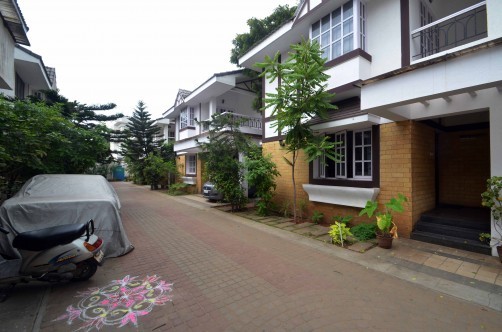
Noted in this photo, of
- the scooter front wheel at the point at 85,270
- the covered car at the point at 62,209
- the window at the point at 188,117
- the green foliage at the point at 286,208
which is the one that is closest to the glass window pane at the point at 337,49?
the green foliage at the point at 286,208

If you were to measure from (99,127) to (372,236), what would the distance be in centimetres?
914

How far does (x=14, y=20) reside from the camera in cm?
579

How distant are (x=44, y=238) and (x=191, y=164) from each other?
14.5 m

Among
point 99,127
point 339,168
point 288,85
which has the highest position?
point 288,85

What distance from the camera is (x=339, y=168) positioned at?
733 centimetres

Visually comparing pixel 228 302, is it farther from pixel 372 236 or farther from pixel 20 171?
pixel 20 171

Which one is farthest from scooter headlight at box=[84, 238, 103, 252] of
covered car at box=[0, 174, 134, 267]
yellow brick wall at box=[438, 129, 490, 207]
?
yellow brick wall at box=[438, 129, 490, 207]

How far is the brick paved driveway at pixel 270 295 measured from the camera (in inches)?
105

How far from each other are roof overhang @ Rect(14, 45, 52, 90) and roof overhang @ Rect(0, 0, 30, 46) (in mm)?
2390

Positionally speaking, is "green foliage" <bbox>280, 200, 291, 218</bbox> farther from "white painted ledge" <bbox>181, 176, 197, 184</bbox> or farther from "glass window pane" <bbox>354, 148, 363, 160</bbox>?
"white painted ledge" <bbox>181, 176, 197, 184</bbox>

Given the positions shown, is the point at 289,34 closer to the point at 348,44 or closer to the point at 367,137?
the point at 348,44

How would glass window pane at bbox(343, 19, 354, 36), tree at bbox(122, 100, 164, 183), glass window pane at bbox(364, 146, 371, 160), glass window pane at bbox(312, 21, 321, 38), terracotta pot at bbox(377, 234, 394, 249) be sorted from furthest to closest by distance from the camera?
tree at bbox(122, 100, 164, 183) < glass window pane at bbox(312, 21, 321, 38) < glass window pane at bbox(364, 146, 371, 160) < glass window pane at bbox(343, 19, 354, 36) < terracotta pot at bbox(377, 234, 394, 249)

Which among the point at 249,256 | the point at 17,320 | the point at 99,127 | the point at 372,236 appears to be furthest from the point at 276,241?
the point at 99,127

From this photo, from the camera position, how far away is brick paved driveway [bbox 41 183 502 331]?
268cm
